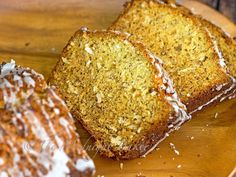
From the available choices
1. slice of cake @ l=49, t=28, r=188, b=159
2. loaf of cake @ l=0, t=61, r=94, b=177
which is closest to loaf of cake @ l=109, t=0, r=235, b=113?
slice of cake @ l=49, t=28, r=188, b=159

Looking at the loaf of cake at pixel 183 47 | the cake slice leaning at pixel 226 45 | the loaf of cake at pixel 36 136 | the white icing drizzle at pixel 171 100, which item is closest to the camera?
the loaf of cake at pixel 36 136

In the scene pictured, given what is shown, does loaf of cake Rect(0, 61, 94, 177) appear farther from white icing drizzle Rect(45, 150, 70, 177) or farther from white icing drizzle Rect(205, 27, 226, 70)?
white icing drizzle Rect(205, 27, 226, 70)

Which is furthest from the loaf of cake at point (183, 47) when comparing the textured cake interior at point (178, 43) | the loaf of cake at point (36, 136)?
the loaf of cake at point (36, 136)

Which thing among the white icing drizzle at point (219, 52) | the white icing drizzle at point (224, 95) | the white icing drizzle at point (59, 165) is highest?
the white icing drizzle at point (219, 52)

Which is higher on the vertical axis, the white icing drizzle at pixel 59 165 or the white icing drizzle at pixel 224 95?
the white icing drizzle at pixel 224 95

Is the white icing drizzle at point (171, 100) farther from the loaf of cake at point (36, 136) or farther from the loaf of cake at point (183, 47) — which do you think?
the loaf of cake at point (36, 136)

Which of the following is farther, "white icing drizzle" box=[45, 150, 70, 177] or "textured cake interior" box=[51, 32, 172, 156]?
"textured cake interior" box=[51, 32, 172, 156]
